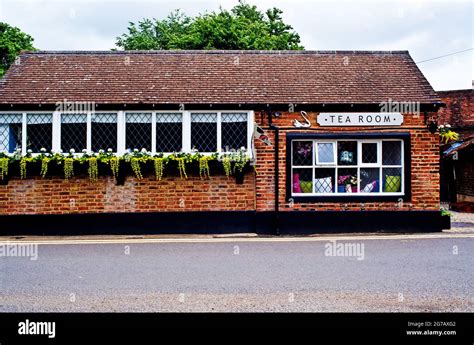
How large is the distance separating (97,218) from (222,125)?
4378 millimetres

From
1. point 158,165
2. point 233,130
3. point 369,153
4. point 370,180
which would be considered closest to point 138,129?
point 158,165

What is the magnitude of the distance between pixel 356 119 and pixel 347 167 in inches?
55.3

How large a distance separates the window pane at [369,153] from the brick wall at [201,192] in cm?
50

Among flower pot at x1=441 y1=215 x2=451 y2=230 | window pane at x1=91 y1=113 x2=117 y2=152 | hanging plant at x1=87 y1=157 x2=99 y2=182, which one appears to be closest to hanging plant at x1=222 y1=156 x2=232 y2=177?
window pane at x1=91 y1=113 x2=117 y2=152

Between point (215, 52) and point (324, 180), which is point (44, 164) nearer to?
point (215, 52)

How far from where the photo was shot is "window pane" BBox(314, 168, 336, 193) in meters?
15.3

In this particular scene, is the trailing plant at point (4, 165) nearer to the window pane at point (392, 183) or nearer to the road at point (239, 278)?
the road at point (239, 278)

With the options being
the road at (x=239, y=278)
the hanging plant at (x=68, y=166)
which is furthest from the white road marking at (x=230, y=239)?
the hanging plant at (x=68, y=166)

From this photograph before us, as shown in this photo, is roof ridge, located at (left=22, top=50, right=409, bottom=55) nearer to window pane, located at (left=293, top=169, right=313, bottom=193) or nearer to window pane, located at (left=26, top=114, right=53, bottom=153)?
window pane, located at (left=26, top=114, right=53, bottom=153)

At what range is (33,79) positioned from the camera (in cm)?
1602

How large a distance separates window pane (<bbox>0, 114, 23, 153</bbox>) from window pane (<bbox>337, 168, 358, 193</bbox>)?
30.4 feet

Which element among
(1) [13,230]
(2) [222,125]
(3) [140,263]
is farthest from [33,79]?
(3) [140,263]
